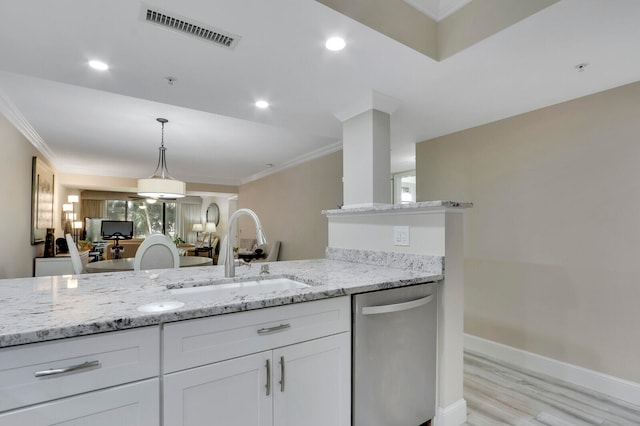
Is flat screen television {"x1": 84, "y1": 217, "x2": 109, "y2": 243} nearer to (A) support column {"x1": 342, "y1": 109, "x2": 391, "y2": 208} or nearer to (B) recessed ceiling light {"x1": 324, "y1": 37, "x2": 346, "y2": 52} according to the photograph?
(A) support column {"x1": 342, "y1": 109, "x2": 391, "y2": 208}

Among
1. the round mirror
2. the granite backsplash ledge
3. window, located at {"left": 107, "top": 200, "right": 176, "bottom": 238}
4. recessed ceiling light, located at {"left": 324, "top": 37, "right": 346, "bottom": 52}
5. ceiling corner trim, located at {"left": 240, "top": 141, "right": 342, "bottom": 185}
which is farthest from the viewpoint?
the round mirror

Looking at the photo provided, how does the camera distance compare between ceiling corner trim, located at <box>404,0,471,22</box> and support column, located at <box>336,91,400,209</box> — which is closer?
ceiling corner trim, located at <box>404,0,471,22</box>

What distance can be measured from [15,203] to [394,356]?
418 centimetres

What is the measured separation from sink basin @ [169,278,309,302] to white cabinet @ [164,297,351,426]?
12.1 inches

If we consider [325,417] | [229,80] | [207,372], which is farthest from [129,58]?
[325,417]

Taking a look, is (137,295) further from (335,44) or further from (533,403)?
(533,403)

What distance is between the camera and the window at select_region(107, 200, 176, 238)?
1031 centimetres

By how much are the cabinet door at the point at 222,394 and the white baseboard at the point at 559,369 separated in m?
2.45

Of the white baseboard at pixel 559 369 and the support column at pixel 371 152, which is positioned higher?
the support column at pixel 371 152

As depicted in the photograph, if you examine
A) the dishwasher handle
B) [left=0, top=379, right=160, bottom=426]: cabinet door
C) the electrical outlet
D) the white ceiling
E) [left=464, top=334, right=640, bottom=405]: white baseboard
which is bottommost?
[left=464, top=334, right=640, bottom=405]: white baseboard

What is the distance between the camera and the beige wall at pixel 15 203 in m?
3.05

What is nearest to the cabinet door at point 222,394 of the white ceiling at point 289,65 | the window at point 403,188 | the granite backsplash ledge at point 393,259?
the granite backsplash ledge at point 393,259

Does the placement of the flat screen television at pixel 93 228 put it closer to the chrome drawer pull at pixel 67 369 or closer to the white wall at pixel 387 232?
the white wall at pixel 387 232

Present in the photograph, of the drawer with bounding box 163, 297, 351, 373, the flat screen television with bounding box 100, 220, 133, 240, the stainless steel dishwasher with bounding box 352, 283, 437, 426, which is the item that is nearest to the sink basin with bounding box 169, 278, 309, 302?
the drawer with bounding box 163, 297, 351, 373
